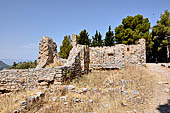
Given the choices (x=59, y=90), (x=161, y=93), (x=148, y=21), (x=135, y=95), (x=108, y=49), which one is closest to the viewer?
(x=135, y=95)

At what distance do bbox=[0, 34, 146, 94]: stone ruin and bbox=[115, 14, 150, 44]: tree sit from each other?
10.4 metres

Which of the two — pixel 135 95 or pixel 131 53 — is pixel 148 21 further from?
pixel 135 95

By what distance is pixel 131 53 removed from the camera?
13.5 m

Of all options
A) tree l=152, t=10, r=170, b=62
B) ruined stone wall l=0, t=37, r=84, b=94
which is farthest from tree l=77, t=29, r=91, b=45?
ruined stone wall l=0, t=37, r=84, b=94

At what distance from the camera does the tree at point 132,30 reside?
77.4 ft

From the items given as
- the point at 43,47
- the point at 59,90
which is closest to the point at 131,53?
the point at 43,47

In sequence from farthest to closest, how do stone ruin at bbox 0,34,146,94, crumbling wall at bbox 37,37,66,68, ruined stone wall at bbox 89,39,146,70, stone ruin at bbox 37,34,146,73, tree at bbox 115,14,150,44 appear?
tree at bbox 115,14,150,44, ruined stone wall at bbox 89,39,146,70, stone ruin at bbox 37,34,146,73, crumbling wall at bbox 37,37,66,68, stone ruin at bbox 0,34,146,94

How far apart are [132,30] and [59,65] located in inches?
782

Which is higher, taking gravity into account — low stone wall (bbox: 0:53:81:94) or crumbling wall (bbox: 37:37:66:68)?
crumbling wall (bbox: 37:37:66:68)

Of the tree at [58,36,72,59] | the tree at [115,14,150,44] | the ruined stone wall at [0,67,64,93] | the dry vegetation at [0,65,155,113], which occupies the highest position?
the tree at [115,14,150,44]

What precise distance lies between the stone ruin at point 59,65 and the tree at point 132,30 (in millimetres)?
10369

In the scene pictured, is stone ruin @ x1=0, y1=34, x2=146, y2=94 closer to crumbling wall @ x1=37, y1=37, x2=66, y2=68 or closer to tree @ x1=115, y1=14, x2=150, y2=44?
crumbling wall @ x1=37, y1=37, x2=66, y2=68

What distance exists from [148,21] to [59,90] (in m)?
25.8

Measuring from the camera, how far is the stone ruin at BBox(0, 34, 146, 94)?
23.3 ft
